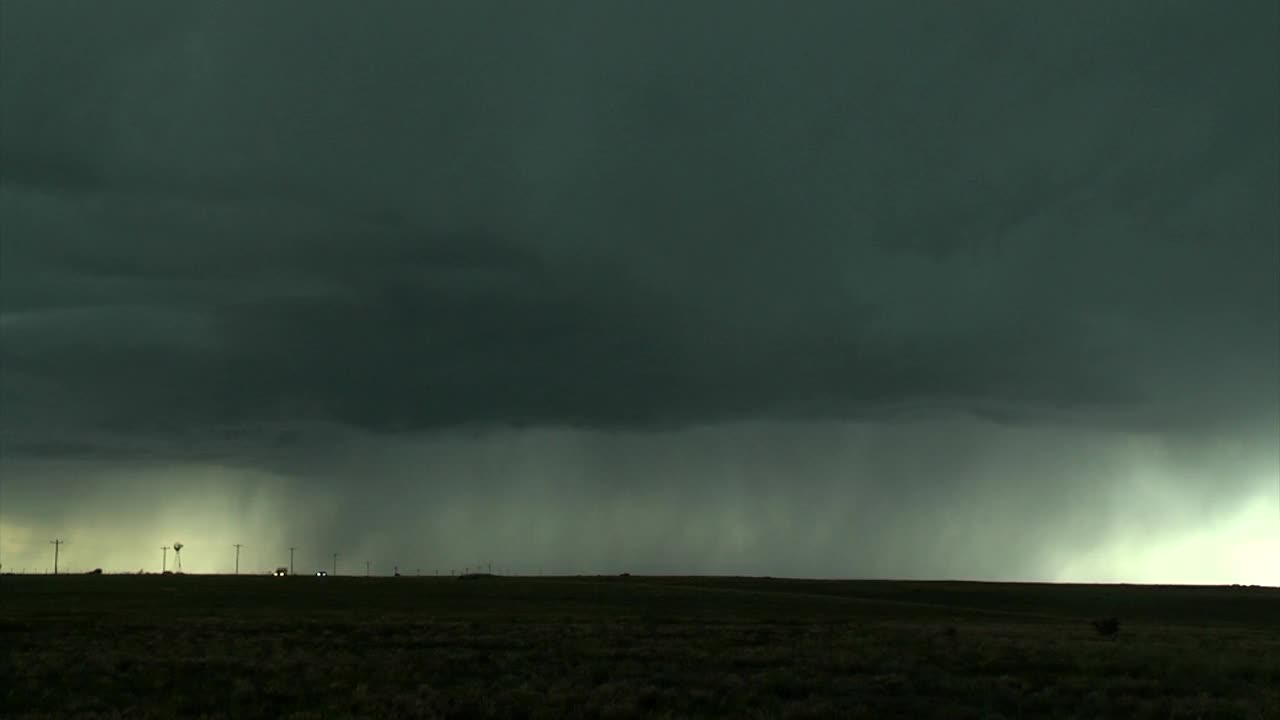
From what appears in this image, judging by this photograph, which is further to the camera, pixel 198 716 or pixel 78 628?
pixel 78 628

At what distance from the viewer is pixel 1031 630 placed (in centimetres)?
5778

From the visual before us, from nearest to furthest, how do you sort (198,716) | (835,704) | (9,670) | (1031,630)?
(198,716) → (835,704) → (9,670) → (1031,630)

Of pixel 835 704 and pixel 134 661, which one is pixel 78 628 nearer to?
pixel 134 661

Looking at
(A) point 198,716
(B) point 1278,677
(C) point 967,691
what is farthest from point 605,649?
(B) point 1278,677

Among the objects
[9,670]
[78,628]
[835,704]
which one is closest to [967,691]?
[835,704]

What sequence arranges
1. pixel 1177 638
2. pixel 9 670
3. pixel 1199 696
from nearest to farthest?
pixel 1199 696 → pixel 9 670 → pixel 1177 638

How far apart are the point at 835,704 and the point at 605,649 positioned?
1482 cm

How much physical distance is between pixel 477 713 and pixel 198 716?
6.45 meters

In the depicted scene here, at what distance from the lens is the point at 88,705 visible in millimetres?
27344

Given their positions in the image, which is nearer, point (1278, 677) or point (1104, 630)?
point (1278, 677)

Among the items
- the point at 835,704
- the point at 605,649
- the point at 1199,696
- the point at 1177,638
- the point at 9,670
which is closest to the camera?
the point at 835,704

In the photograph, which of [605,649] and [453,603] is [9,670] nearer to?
[605,649]

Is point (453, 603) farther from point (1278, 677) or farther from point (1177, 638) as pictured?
point (1278, 677)

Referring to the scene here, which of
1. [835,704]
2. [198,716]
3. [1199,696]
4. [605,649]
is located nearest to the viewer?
[198,716]
